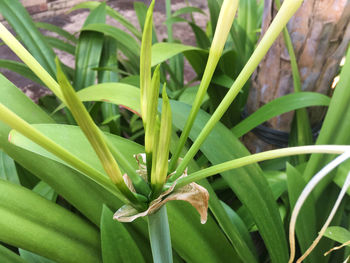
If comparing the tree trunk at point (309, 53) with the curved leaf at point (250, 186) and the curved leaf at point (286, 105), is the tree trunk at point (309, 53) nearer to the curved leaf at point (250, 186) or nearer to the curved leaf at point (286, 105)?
the curved leaf at point (286, 105)

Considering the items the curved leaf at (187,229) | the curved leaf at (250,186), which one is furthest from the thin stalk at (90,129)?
the curved leaf at (250,186)

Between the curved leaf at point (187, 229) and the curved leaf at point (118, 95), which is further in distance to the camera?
the curved leaf at point (118, 95)

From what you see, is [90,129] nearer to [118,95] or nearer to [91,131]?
[91,131]

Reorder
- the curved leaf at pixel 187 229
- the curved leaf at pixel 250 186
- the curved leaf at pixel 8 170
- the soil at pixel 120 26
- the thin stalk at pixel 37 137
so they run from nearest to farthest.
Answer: the thin stalk at pixel 37 137, the curved leaf at pixel 187 229, the curved leaf at pixel 250 186, the curved leaf at pixel 8 170, the soil at pixel 120 26

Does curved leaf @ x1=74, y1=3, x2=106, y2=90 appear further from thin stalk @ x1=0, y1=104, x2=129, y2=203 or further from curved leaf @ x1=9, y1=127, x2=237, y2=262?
thin stalk @ x1=0, y1=104, x2=129, y2=203

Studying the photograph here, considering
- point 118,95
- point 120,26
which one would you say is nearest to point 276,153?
point 118,95

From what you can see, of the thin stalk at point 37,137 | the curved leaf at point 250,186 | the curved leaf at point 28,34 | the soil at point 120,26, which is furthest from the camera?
the soil at point 120,26

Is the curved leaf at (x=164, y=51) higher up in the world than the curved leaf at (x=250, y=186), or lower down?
higher up
